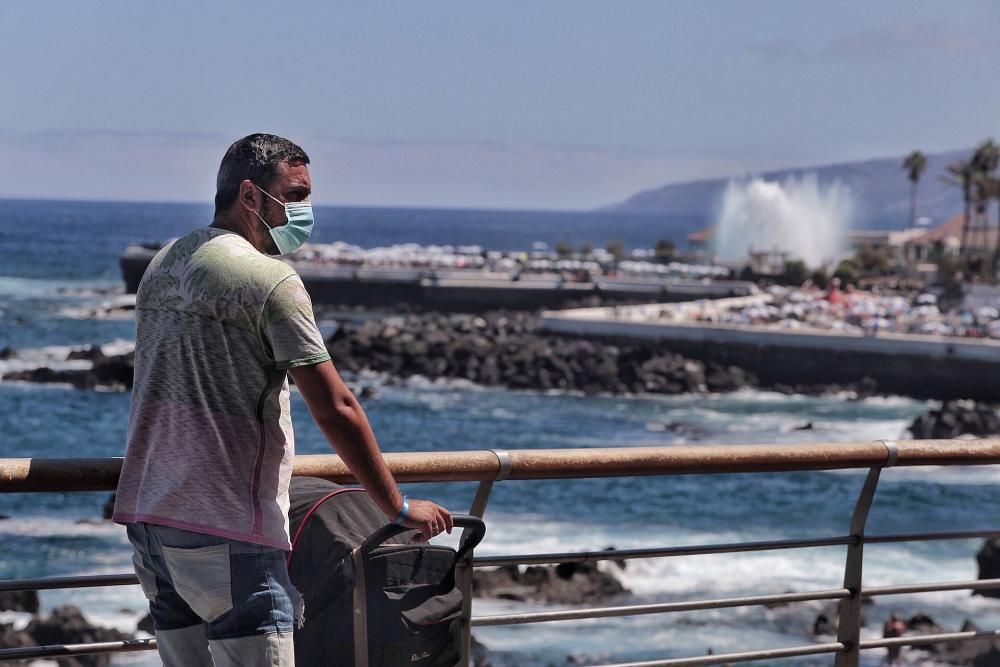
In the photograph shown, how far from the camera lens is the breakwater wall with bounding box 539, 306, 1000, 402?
41250 mm

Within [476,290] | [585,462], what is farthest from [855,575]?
[476,290]

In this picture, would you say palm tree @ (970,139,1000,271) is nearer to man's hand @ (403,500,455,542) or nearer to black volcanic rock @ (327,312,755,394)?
black volcanic rock @ (327,312,755,394)

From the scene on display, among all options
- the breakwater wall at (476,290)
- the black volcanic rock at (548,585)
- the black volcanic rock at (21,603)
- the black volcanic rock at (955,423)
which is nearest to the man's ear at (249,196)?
the black volcanic rock at (21,603)

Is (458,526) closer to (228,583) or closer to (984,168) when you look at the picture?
(228,583)

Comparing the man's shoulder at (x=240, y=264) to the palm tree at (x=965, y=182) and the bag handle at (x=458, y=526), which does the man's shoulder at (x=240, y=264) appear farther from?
the palm tree at (x=965, y=182)

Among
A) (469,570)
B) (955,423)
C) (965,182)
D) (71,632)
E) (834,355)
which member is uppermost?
(965,182)

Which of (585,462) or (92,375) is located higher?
(585,462)

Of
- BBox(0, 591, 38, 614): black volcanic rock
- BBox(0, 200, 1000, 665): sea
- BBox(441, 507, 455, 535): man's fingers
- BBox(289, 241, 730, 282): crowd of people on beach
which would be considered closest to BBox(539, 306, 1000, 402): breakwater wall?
BBox(0, 200, 1000, 665): sea

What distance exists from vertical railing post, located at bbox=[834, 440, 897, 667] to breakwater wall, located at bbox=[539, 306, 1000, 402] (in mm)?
39275

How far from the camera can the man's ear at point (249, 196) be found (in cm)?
214

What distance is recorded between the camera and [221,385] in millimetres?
2043

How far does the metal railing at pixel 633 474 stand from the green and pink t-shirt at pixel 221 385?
0.79 ft

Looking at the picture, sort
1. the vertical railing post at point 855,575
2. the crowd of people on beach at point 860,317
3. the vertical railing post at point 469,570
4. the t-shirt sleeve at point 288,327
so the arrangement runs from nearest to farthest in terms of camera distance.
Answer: the t-shirt sleeve at point 288,327 → the vertical railing post at point 469,570 → the vertical railing post at point 855,575 → the crowd of people on beach at point 860,317

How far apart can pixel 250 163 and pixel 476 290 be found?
202 feet
